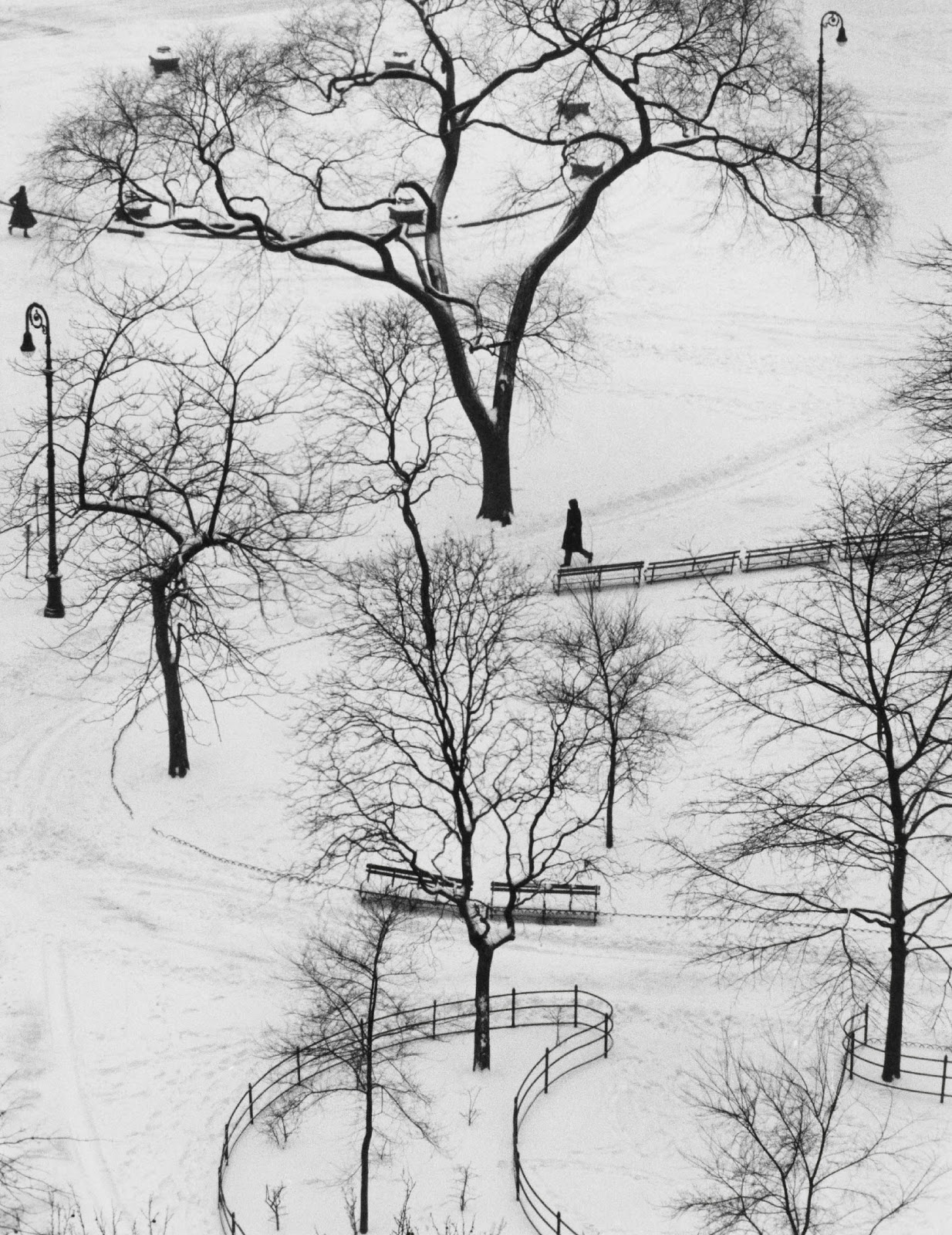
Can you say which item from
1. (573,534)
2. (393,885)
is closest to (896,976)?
(393,885)

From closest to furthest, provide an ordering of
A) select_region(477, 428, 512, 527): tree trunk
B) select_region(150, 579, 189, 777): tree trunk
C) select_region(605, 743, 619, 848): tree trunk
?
select_region(605, 743, 619, 848): tree trunk → select_region(150, 579, 189, 777): tree trunk → select_region(477, 428, 512, 527): tree trunk

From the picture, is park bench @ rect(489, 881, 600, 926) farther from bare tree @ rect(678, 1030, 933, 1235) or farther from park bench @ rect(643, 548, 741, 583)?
park bench @ rect(643, 548, 741, 583)

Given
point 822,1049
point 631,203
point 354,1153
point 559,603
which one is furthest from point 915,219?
point 354,1153

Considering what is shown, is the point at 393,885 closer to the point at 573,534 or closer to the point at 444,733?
the point at 444,733

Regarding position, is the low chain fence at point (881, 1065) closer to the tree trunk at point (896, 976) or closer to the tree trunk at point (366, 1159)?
the tree trunk at point (896, 976)

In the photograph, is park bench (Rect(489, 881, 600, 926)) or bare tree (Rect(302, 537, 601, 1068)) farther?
park bench (Rect(489, 881, 600, 926))

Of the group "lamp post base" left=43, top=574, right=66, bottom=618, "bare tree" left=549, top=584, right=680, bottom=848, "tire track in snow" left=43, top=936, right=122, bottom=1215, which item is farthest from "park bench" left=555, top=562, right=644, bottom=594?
"tire track in snow" left=43, top=936, right=122, bottom=1215

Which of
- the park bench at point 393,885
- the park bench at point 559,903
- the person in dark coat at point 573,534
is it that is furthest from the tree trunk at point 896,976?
the person in dark coat at point 573,534
